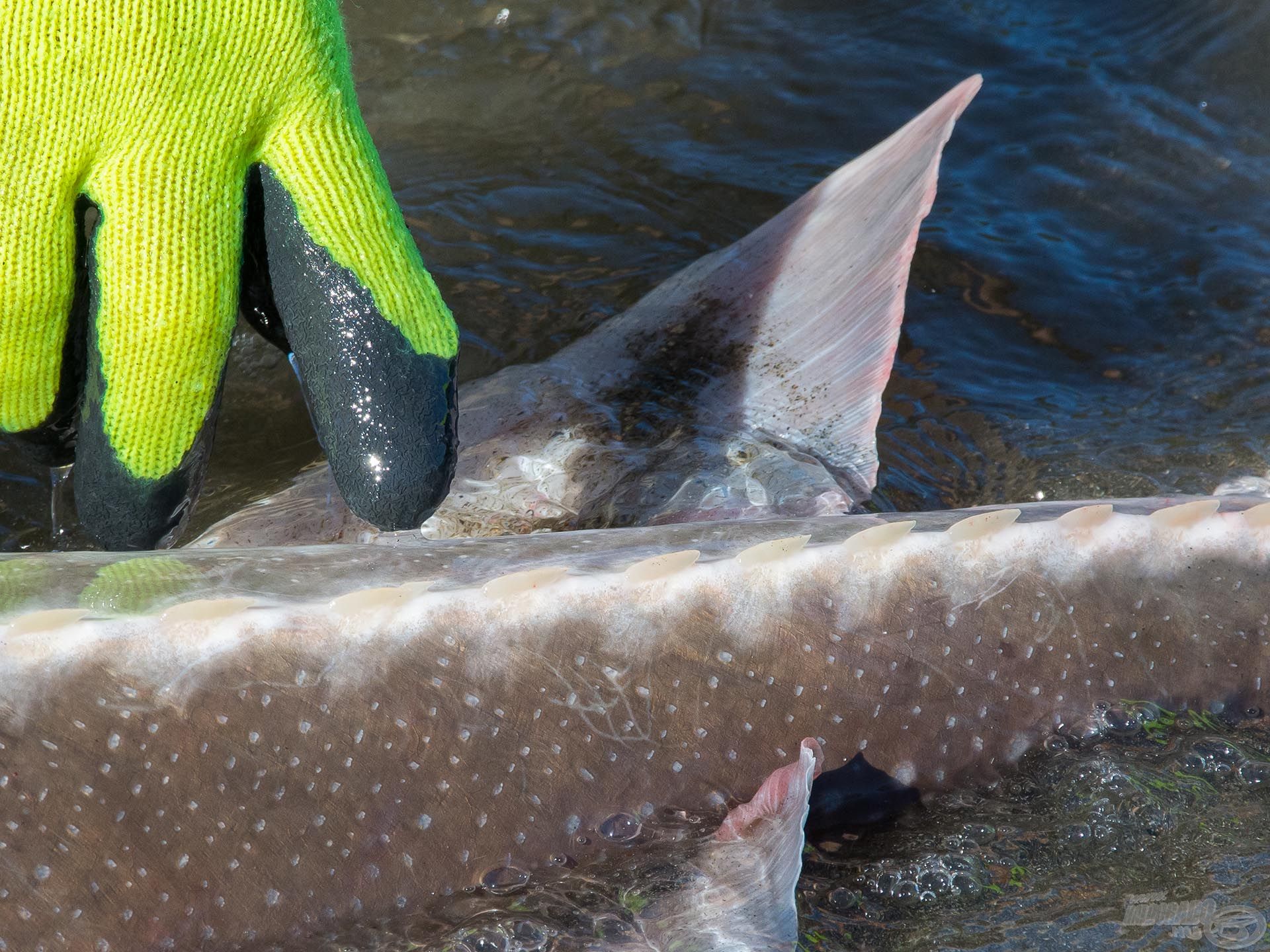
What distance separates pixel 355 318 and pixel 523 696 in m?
0.70

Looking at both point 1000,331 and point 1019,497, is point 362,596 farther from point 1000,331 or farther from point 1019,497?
point 1000,331

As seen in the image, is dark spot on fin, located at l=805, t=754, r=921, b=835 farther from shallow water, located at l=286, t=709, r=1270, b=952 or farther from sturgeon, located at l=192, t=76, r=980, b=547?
sturgeon, located at l=192, t=76, r=980, b=547

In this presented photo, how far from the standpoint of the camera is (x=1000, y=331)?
3656mm

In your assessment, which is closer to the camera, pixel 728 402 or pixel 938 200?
pixel 728 402

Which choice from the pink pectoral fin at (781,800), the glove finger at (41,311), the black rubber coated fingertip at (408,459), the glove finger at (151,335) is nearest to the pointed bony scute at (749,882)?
the pink pectoral fin at (781,800)

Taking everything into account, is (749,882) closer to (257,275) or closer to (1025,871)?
(1025,871)

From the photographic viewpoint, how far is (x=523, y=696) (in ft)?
5.79

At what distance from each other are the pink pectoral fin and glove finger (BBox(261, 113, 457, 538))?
74cm

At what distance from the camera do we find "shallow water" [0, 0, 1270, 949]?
129 inches

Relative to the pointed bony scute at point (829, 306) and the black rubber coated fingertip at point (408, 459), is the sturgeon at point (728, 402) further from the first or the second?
the black rubber coated fingertip at point (408, 459)

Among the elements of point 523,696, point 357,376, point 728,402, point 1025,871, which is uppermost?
point 357,376

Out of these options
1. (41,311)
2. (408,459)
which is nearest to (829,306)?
(408,459)

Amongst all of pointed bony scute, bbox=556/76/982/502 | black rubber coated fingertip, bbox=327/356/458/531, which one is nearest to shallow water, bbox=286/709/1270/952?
black rubber coated fingertip, bbox=327/356/458/531

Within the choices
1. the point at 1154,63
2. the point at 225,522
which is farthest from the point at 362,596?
the point at 1154,63
